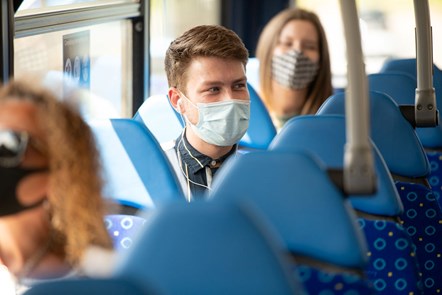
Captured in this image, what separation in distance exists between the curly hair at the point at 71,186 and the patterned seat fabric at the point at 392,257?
2.96 feet

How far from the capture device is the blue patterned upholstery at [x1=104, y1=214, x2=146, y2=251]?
2.14 m

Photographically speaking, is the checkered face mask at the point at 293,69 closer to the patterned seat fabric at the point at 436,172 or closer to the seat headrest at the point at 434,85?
the seat headrest at the point at 434,85

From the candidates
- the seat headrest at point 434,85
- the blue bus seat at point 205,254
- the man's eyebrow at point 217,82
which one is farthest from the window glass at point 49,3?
the blue bus seat at point 205,254

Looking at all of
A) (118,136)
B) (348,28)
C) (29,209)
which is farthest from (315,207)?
(118,136)

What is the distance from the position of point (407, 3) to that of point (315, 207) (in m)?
4.88

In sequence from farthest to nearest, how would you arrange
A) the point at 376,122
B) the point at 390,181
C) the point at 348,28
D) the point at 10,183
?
the point at 376,122
the point at 390,181
the point at 348,28
the point at 10,183

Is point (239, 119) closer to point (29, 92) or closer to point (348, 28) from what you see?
point (348, 28)

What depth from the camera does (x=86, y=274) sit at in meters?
1.35

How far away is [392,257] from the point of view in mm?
2152

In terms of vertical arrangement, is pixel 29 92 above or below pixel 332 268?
above

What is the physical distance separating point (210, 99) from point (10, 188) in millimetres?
1329

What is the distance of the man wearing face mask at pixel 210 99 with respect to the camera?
101 inches

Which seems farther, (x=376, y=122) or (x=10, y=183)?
(x=376, y=122)

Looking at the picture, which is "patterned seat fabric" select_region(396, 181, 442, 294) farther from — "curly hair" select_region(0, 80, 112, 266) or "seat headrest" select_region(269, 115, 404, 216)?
"curly hair" select_region(0, 80, 112, 266)
